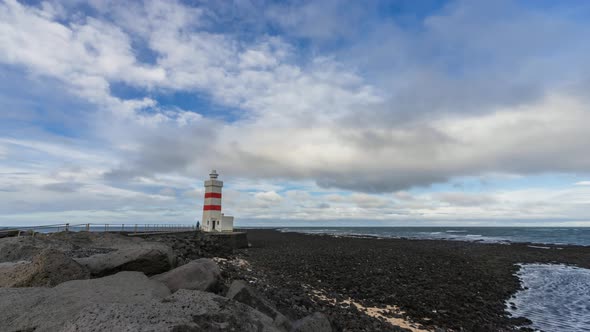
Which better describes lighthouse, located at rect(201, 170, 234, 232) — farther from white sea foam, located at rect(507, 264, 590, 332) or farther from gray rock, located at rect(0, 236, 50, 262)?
white sea foam, located at rect(507, 264, 590, 332)

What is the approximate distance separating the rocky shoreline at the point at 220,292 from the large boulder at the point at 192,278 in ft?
0.08

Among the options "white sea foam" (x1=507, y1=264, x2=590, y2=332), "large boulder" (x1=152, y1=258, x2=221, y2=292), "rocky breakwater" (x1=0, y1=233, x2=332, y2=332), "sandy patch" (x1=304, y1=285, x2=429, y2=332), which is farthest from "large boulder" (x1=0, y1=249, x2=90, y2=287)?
"white sea foam" (x1=507, y1=264, x2=590, y2=332)

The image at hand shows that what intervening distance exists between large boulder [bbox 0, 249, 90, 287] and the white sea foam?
1346 cm

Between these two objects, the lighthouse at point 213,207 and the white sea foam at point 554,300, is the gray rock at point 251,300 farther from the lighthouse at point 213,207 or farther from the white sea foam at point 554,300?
the lighthouse at point 213,207

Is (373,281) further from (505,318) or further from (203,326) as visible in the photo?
(203,326)

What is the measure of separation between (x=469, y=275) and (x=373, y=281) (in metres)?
6.62

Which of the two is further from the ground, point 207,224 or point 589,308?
point 207,224

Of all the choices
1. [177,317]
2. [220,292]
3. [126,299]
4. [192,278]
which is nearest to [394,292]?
[220,292]

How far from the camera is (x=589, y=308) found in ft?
43.9

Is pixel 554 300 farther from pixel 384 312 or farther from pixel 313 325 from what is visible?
pixel 313 325

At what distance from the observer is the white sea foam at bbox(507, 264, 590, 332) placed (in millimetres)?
11500

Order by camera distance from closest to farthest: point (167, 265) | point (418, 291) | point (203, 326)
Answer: point (203, 326)
point (167, 265)
point (418, 291)

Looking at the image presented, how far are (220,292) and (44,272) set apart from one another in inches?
149

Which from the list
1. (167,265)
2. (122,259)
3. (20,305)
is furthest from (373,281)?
(20,305)
